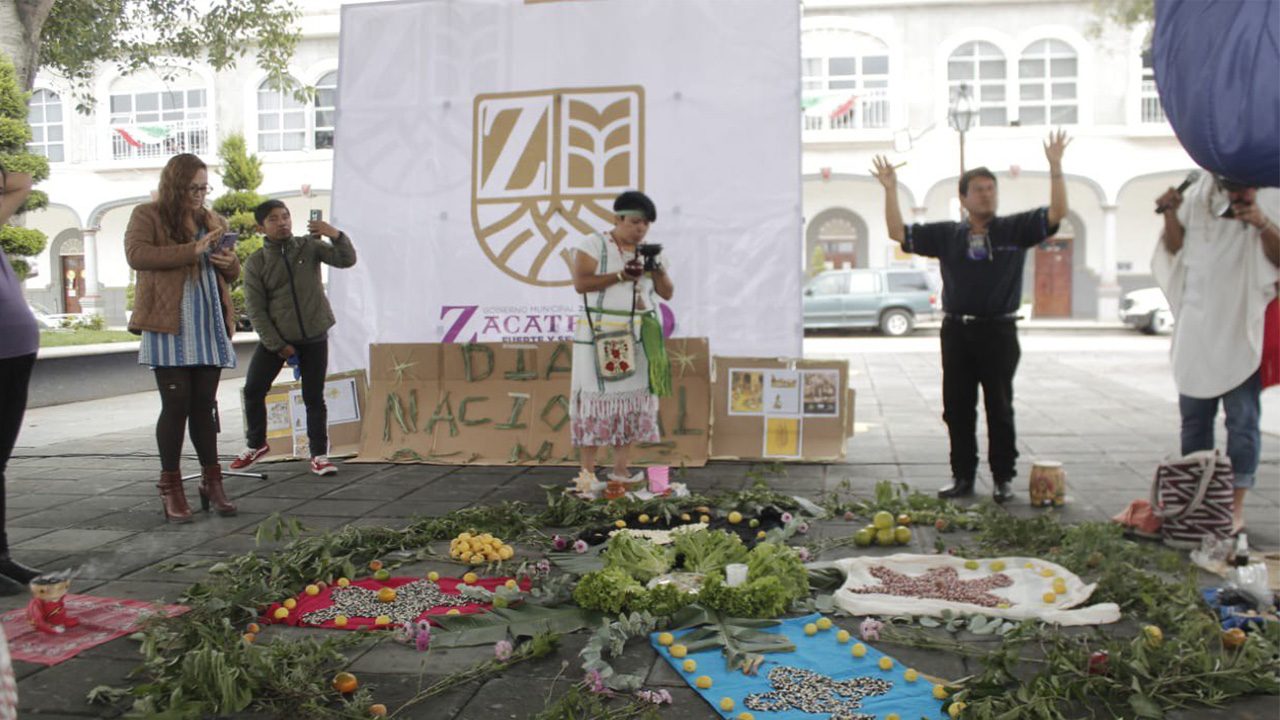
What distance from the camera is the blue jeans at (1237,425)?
170 inches

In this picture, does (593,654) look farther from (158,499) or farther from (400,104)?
(400,104)

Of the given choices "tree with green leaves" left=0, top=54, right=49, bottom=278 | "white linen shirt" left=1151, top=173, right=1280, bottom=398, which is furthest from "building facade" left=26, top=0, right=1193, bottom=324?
"white linen shirt" left=1151, top=173, right=1280, bottom=398

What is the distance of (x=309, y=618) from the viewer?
342 centimetres

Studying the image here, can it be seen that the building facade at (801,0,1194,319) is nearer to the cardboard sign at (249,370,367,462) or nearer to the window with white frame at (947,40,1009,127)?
the window with white frame at (947,40,1009,127)

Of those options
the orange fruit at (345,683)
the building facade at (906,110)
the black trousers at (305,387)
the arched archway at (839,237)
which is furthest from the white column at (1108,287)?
the orange fruit at (345,683)

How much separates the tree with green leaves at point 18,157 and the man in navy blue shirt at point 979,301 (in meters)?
5.20

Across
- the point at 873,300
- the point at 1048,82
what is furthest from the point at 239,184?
the point at 1048,82

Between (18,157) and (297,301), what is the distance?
5629 mm

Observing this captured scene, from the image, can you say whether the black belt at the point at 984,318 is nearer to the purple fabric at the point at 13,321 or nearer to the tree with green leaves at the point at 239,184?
the purple fabric at the point at 13,321

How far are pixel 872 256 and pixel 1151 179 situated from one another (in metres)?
7.19

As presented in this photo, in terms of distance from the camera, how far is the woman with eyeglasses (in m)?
4.71

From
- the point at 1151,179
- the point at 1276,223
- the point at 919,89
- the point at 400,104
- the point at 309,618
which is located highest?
the point at 919,89

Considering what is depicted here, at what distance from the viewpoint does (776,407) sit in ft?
21.7

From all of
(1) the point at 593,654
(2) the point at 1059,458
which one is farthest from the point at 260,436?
(2) the point at 1059,458
